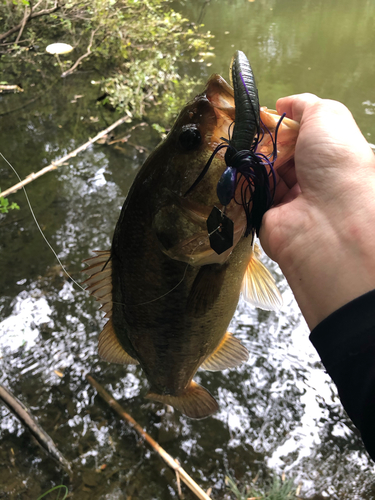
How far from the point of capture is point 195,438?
2.43 m

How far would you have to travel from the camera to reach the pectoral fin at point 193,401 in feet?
5.88

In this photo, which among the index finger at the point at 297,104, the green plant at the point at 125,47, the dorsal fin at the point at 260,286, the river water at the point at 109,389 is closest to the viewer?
the index finger at the point at 297,104

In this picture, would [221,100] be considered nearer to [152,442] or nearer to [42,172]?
[152,442]

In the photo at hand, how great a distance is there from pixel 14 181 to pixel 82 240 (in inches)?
51.4

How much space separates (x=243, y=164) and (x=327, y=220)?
357 mm

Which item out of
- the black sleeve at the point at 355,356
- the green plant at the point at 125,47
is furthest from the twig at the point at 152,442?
the green plant at the point at 125,47

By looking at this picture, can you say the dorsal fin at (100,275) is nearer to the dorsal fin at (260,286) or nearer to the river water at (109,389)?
the dorsal fin at (260,286)

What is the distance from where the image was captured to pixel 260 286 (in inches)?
63.2

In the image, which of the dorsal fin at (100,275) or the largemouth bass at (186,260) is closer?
the largemouth bass at (186,260)

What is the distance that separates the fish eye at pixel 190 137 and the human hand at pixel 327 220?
34 cm

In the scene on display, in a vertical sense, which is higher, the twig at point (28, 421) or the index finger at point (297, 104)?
the index finger at point (297, 104)

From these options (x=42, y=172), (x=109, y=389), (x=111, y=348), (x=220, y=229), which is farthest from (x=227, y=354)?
(x=42, y=172)

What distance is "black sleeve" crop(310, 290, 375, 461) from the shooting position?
88cm

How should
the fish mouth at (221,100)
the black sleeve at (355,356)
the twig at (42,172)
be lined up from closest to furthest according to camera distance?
the black sleeve at (355,356) → the fish mouth at (221,100) → the twig at (42,172)
